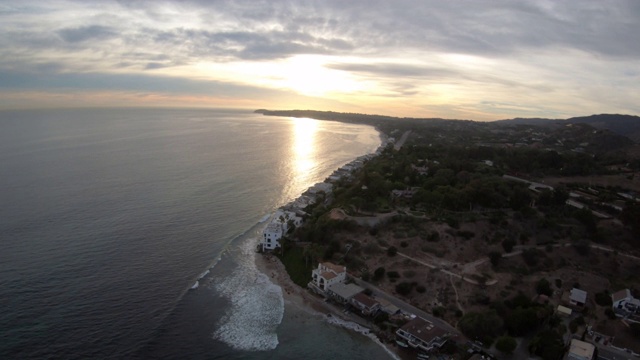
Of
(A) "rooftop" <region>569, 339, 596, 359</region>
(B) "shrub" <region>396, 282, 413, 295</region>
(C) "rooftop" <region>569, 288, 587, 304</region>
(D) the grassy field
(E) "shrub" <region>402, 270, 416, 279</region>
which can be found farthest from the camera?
(D) the grassy field

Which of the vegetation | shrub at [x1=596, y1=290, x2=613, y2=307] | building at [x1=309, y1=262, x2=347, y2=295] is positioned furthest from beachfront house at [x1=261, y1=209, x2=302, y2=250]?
shrub at [x1=596, y1=290, x2=613, y2=307]

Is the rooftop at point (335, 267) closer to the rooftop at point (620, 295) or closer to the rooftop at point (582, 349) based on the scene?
the rooftop at point (582, 349)

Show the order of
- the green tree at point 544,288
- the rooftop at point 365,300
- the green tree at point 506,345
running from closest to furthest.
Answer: the green tree at point 506,345, the rooftop at point 365,300, the green tree at point 544,288

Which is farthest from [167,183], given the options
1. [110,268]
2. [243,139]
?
[243,139]

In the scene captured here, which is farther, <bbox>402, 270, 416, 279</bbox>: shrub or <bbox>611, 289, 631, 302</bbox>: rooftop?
<bbox>402, 270, 416, 279</bbox>: shrub

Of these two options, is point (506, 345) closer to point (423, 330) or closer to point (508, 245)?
point (423, 330)

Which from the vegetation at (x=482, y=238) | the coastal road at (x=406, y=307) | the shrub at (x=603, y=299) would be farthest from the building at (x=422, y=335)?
the shrub at (x=603, y=299)

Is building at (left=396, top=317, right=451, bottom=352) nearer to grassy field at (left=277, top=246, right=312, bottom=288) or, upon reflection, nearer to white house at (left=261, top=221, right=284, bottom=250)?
grassy field at (left=277, top=246, right=312, bottom=288)

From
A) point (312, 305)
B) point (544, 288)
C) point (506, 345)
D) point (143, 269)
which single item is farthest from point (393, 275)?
point (143, 269)
